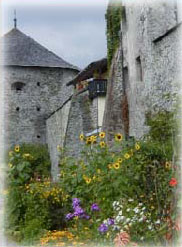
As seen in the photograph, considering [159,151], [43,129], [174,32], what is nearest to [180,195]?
[159,151]

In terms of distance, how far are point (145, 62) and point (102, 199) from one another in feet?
25.1

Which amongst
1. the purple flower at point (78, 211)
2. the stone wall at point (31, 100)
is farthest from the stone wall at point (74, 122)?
the purple flower at point (78, 211)

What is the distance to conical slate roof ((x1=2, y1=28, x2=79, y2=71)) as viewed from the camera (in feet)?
80.3

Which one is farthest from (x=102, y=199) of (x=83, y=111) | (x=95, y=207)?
(x=83, y=111)

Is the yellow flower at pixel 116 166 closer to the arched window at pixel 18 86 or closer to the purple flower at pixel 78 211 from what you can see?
the purple flower at pixel 78 211

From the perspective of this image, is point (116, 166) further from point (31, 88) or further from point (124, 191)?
point (31, 88)

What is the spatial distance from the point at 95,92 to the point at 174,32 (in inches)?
274

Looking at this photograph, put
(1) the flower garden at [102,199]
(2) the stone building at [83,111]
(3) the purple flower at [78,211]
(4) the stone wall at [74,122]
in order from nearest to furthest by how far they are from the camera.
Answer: (1) the flower garden at [102,199] < (3) the purple flower at [78,211] < (2) the stone building at [83,111] < (4) the stone wall at [74,122]

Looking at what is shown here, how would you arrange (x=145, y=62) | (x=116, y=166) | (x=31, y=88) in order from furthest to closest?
1. (x=31, y=88)
2. (x=145, y=62)
3. (x=116, y=166)

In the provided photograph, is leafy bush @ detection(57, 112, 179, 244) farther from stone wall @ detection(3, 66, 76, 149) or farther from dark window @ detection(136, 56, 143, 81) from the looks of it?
stone wall @ detection(3, 66, 76, 149)

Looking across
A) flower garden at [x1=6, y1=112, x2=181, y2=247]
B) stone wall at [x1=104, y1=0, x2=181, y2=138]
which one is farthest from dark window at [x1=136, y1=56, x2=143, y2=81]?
flower garden at [x1=6, y1=112, x2=181, y2=247]

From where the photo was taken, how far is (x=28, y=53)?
25.1 m

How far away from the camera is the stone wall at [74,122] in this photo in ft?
56.9

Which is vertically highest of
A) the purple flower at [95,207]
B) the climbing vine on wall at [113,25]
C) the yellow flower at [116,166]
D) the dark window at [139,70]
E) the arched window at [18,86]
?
the climbing vine on wall at [113,25]
